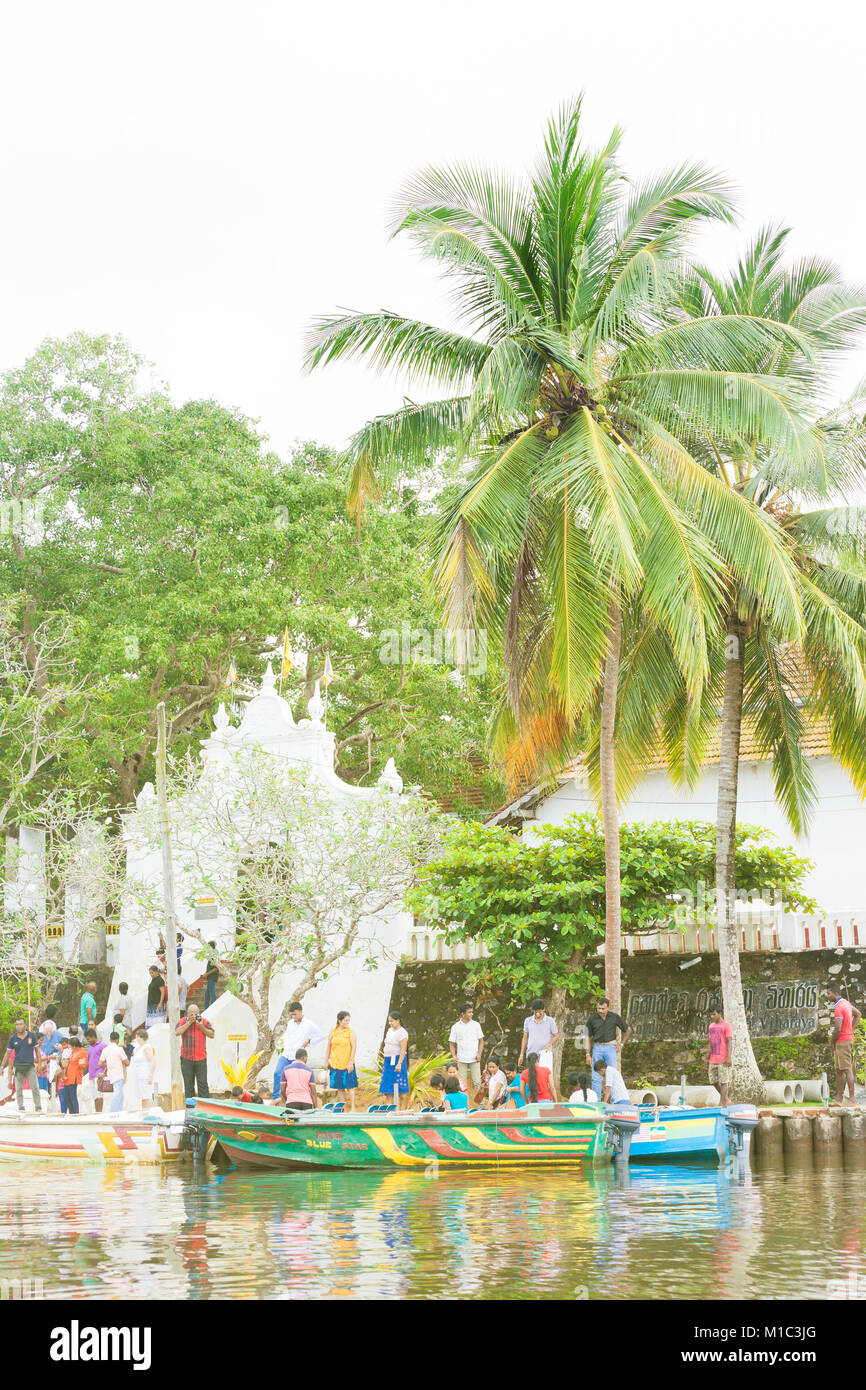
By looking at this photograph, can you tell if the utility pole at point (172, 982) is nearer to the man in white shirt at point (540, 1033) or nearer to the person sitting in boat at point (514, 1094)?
the person sitting in boat at point (514, 1094)

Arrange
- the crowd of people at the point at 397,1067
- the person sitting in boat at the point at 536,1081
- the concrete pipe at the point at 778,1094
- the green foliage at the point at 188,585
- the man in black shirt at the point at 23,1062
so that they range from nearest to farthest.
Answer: the crowd of people at the point at 397,1067, the person sitting in boat at the point at 536,1081, the concrete pipe at the point at 778,1094, the man in black shirt at the point at 23,1062, the green foliage at the point at 188,585

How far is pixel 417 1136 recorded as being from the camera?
17281 millimetres

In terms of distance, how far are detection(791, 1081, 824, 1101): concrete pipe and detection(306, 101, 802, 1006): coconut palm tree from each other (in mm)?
3056

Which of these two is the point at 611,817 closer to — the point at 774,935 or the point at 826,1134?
the point at 774,935

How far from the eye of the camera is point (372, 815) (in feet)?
80.7

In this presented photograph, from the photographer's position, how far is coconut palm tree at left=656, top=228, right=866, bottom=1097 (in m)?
19.4

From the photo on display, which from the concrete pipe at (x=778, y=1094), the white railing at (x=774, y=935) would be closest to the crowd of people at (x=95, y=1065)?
the white railing at (x=774, y=935)

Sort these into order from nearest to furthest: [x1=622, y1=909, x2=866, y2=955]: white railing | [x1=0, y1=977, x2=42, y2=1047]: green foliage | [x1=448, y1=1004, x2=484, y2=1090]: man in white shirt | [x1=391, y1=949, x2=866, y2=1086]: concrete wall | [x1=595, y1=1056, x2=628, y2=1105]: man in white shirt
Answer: [x1=595, y1=1056, x2=628, y2=1105]: man in white shirt
[x1=448, y1=1004, x2=484, y2=1090]: man in white shirt
[x1=391, y1=949, x2=866, y2=1086]: concrete wall
[x1=622, y1=909, x2=866, y2=955]: white railing
[x1=0, y1=977, x2=42, y2=1047]: green foliage

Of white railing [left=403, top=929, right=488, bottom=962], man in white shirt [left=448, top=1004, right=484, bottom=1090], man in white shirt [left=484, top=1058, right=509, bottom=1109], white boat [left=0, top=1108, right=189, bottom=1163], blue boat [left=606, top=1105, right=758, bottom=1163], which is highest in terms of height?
white railing [left=403, top=929, right=488, bottom=962]

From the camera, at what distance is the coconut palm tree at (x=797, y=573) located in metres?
19.4

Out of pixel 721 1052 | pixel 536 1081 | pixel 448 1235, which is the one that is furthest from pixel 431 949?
pixel 448 1235

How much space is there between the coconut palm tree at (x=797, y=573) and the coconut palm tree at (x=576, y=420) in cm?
81

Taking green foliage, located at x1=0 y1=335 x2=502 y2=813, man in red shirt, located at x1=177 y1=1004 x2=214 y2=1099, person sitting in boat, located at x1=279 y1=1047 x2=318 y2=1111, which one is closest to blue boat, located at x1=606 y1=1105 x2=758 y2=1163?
person sitting in boat, located at x1=279 y1=1047 x2=318 y2=1111

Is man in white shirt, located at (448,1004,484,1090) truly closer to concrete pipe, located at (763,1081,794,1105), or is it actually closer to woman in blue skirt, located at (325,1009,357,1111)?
woman in blue skirt, located at (325,1009,357,1111)
